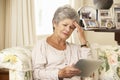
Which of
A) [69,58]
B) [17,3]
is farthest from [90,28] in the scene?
[17,3]

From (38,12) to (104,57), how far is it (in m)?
1.53

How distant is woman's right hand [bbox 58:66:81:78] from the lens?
1.59 m

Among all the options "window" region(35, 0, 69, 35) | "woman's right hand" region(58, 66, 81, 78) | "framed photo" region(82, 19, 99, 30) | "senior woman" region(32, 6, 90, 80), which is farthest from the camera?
"window" region(35, 0, 69, 35)

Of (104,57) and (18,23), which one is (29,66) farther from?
(18,23)

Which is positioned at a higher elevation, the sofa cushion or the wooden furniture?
the sofa cushion

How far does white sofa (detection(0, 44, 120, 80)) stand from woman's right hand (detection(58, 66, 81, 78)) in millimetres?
219

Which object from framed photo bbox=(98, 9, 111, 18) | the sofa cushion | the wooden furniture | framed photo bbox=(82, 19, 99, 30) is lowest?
the wooden furniture

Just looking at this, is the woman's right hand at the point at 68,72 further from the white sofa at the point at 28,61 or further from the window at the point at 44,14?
the window at the point at 44,14

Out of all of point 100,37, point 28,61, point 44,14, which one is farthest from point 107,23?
point 100,37

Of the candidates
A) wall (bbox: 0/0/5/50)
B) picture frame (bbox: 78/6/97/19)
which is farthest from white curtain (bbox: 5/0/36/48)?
picture frame (bbox: 78/6/97/19)

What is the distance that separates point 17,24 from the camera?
2.62 meters

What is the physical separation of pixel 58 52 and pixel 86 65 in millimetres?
258

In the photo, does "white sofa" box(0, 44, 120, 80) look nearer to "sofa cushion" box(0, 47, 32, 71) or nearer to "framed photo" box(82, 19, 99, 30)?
"sofa cushion" box(0, 47, 32, 71)

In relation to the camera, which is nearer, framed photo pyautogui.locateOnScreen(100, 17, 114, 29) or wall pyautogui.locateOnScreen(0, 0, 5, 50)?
framed photo pyautogui.locateOnScreen(100, 17, 114, 29)
